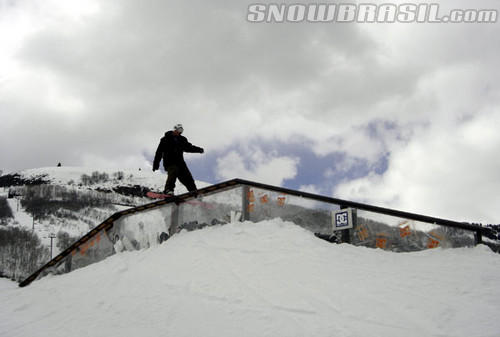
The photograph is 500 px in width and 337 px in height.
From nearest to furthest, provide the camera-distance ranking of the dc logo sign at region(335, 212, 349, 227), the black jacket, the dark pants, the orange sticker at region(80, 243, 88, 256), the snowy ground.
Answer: the snowy ground
the dc logo sign at region(335, 212, 349, 227)
the orange sticker at region(80, 243, 88, 256)
the dark pants
the black jacket

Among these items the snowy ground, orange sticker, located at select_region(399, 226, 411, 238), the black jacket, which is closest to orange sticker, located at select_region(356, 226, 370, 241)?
the snowy ground

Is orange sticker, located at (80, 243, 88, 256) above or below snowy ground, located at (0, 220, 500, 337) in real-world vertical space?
below

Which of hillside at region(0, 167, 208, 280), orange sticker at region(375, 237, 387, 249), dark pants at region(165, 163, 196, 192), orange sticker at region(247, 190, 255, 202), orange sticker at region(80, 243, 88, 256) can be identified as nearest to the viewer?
orange sticker at region(375, 237, 387, 249)

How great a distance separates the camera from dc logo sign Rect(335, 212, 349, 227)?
320 inches

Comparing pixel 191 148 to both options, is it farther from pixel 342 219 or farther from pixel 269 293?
pixel 269 293

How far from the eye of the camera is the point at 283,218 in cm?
841

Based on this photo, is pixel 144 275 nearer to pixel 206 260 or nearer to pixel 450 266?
pixel 206 260

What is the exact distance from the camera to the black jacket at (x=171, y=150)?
37.2 feet

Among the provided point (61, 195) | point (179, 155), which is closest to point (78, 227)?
point (61, 195)

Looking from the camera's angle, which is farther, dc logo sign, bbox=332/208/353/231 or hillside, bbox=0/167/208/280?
hillside, bbox=0/167/208/280

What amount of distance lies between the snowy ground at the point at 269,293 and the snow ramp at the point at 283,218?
30 cm

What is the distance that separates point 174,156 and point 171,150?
182 millimetres

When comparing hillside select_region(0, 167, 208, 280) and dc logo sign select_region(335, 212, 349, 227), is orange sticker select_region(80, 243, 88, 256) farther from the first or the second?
hillside select_region(0, 167, 208, 280)

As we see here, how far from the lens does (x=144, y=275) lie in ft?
24.7
